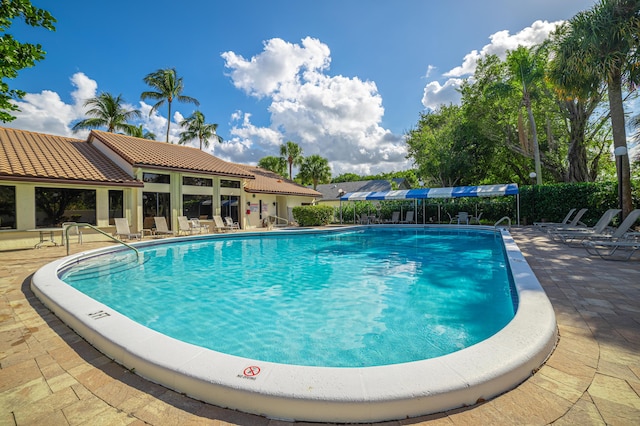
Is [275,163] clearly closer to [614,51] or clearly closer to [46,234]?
[46,234]

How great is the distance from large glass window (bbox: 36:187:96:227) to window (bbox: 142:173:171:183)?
8.20 feet

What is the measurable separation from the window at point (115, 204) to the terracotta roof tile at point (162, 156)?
1732mm

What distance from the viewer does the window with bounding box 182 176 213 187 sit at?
1764 centimetres

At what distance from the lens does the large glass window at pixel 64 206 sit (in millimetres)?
12664

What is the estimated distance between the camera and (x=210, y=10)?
39.0 feet

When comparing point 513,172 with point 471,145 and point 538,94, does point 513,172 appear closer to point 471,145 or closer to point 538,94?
point 471,145

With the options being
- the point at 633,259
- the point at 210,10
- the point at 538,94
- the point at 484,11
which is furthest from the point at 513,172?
the point at 210,10

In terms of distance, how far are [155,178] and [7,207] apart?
5.96m

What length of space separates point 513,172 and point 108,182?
35431 millimetres

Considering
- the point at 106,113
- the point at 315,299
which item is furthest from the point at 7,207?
the point at 106,113

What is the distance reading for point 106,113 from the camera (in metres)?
28.3

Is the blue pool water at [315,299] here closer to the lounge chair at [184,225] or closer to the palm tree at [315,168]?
the lounge chair at [184,225]

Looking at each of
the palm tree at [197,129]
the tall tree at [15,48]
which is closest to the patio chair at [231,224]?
the tall tree at [15,48]

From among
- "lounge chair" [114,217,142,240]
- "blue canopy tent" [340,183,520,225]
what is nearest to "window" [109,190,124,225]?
"lounge chair" [114,217,142,240]
